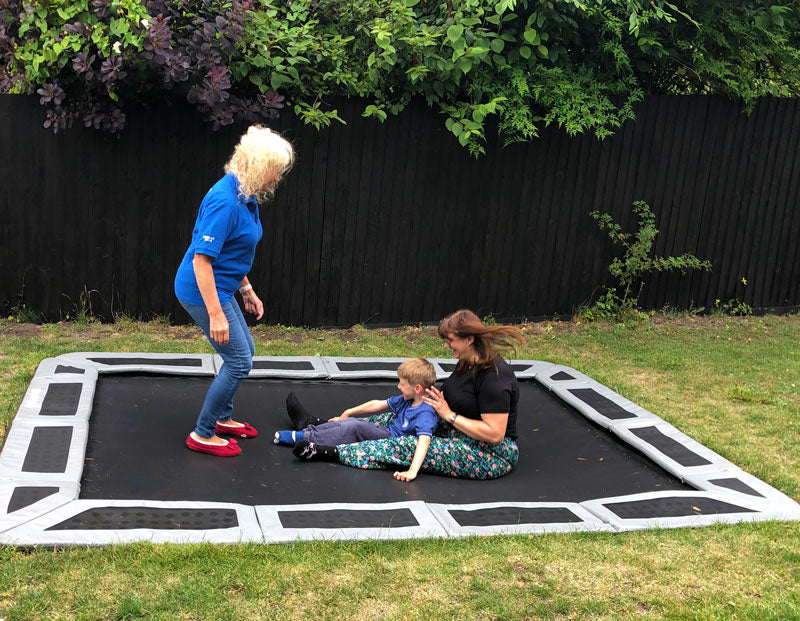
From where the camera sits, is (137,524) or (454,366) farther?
(454,366)

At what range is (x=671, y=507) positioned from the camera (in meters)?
3.41

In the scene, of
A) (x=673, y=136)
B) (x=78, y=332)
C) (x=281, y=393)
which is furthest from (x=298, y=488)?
(x=673, y=136)

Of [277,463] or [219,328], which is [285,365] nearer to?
[277,463]

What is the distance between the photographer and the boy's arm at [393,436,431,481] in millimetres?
3559

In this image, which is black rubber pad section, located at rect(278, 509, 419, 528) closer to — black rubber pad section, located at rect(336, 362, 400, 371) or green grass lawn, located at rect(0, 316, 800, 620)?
green grass lawn, located at rect(0, 316, 800, 620)

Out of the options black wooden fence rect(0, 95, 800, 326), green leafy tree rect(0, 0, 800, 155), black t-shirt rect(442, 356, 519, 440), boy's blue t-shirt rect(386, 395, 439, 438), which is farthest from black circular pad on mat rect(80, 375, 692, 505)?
green leafy tree rect(0, 0, 800, 155)

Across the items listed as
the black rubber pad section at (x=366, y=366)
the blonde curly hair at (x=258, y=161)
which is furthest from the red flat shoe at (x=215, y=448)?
the black rubber pad section at (x=366, y=366)

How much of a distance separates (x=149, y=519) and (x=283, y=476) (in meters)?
0.72

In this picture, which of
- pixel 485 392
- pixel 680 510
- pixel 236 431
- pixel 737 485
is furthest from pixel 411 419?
pixel 737 485

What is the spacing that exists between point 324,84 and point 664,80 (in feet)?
9.86

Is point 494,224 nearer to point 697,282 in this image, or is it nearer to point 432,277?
point 432,277

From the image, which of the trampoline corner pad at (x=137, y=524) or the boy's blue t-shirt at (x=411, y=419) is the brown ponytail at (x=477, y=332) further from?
the trampoline corner pad at (x=137, y=524)

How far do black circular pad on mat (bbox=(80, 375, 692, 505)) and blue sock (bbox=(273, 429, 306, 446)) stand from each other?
0.04 metres

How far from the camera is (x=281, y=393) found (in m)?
4.63
